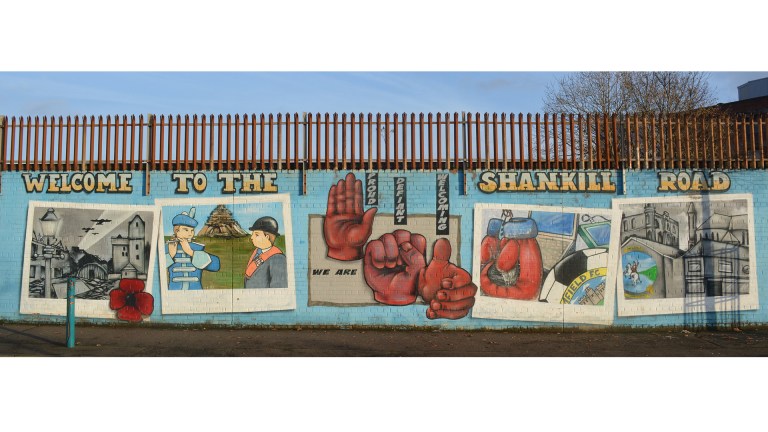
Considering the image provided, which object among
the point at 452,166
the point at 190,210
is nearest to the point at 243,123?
the point at 190,210

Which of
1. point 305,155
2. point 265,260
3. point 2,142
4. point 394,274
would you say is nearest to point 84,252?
point 2,142

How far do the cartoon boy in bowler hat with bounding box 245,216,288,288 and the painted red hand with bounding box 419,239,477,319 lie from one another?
9.12ft

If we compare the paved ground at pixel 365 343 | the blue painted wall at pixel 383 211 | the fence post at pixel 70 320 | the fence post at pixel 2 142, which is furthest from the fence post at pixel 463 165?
the fence post at pixel 2 142

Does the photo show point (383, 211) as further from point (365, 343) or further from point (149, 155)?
point (149, 155)

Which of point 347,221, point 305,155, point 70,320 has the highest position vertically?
point 305,155

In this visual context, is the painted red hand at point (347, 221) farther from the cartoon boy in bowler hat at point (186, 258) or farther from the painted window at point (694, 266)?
the painted window at point (694, 266)

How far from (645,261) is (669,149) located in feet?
7.73

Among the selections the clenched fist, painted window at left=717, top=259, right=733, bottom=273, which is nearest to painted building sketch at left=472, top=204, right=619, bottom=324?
the clenched fist

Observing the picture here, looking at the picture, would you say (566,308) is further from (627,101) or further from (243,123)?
(627,101)

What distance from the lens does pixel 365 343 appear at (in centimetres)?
988

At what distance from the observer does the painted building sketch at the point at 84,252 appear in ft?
37.1

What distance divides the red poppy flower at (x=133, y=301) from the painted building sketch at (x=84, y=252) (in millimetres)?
162

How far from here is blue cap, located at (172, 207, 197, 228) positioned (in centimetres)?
1124

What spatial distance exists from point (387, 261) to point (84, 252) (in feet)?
20.1
